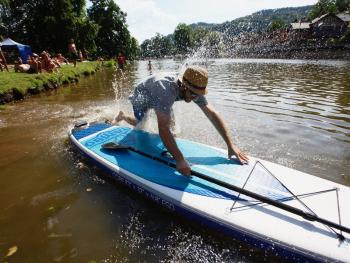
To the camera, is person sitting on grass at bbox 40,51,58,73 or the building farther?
the building

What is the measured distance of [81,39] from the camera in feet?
126

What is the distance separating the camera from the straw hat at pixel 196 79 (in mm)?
3795

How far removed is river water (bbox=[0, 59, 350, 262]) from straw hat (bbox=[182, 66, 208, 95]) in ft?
6.28

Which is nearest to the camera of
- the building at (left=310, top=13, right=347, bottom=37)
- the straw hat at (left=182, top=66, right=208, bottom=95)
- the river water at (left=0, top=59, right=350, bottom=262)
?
the river water at (left=0, top=59, right=350, bottom=262)

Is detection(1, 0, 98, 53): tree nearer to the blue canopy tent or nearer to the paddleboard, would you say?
the blue canopy tent

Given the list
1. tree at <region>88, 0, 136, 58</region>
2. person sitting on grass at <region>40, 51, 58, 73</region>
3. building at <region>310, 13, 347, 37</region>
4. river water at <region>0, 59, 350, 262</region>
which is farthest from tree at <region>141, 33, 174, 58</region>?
river water at <region>0, 59, 350, 262</region>

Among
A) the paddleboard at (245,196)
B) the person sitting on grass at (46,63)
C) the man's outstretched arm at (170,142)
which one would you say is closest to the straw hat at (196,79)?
the man's outstretched arm at (170,142)

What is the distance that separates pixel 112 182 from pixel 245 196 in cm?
255

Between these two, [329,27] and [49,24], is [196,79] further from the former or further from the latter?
[329,27]

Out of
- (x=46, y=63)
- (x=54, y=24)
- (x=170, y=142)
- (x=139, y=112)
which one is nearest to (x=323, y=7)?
(x=54, y=24)

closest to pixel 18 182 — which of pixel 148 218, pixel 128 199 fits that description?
pixel 128 199

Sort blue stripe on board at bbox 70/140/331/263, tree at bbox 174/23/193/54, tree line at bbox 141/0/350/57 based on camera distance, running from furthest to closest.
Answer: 1. tree at bbox 174/23/193/54
2. tree line at bbox 141/0/350/57
3. blue stripe on board at bbox 70/140/331/263

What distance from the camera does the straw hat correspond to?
379 cm

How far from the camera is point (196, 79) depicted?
3.82 meters
